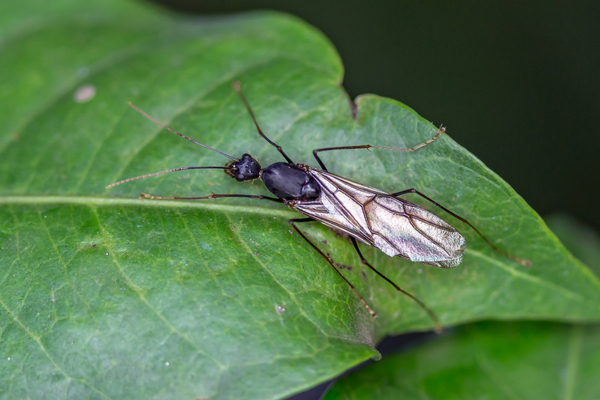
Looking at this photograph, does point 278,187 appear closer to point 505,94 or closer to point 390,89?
point 390,89

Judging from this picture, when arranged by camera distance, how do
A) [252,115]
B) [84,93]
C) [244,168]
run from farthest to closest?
[84,93], [244,168], [252,115]

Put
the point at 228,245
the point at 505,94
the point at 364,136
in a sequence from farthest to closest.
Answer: the point at 505,94 → the point at 364,136 → the point at 228,245

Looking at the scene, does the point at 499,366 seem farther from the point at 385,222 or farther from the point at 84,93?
the point at 84,93

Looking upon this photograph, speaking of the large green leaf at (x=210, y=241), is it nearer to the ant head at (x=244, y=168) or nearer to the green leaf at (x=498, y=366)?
the ant head at (x=244, y=168)

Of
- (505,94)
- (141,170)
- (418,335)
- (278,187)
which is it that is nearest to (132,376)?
(141,170)

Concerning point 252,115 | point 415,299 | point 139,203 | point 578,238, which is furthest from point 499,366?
point 139,203

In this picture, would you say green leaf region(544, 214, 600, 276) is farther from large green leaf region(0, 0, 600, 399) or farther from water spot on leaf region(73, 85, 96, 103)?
water spot on leaf region(73, 85, 96, 103)

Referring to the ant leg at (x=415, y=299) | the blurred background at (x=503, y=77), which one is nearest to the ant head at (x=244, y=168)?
the ant leg at (x=415, y=299)
